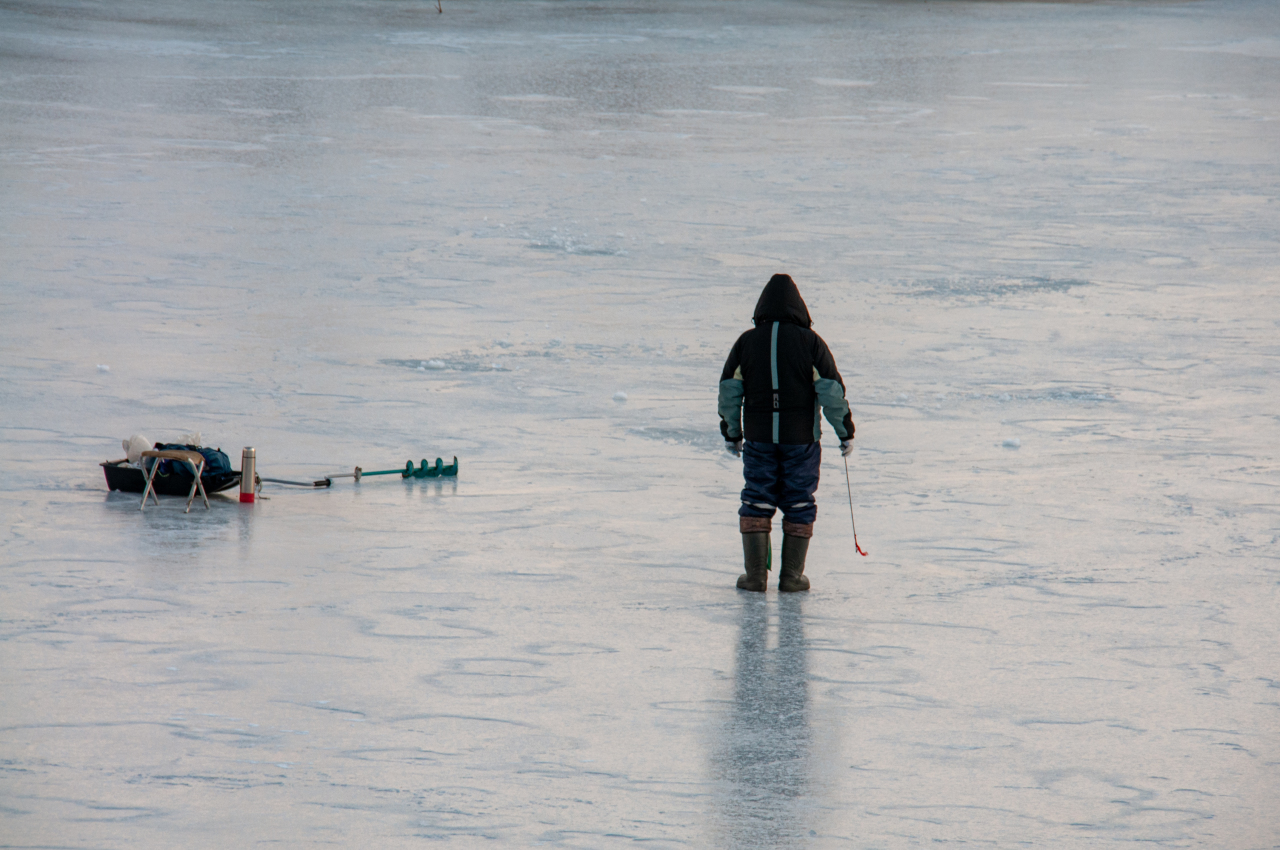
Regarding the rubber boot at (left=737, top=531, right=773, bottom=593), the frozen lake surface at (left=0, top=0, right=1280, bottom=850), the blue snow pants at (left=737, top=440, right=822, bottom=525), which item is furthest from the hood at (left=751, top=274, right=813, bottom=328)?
the frozen lake surface at (left=0, top=0, right=1280, bottom=850)

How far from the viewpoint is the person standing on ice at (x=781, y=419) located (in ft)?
22.0

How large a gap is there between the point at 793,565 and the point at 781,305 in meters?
1.09

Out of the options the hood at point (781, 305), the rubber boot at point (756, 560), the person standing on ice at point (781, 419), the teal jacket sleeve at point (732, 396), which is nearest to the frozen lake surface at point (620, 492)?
the rubber boot at point (756, 560)

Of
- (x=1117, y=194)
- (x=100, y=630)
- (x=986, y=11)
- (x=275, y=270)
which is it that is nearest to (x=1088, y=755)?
(x=100, y=630)

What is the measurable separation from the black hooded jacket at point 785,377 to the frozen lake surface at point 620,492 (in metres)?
0.73

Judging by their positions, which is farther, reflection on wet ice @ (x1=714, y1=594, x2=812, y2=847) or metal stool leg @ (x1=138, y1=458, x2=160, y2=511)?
metal stool leg @ (x1=138, y1=458, x2=160, y2=511)

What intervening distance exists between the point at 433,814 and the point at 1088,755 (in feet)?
6.84

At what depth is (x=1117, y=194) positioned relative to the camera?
1958cm

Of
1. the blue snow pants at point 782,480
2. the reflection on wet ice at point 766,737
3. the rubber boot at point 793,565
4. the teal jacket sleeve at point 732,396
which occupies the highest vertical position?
the teal jacket sleeve at point 732,396

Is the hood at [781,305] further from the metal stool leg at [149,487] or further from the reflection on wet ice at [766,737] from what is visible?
the metal stool leg at [149,487]

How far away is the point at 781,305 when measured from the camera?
22.0 ft

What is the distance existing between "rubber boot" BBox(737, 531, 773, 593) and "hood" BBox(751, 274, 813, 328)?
35.3 inches

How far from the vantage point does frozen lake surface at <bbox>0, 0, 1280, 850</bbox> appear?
488 centimetres

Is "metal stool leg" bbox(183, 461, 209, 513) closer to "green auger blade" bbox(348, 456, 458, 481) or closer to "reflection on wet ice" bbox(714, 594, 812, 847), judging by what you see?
"green auger blade" bbox(348, 456, 458, 481)
